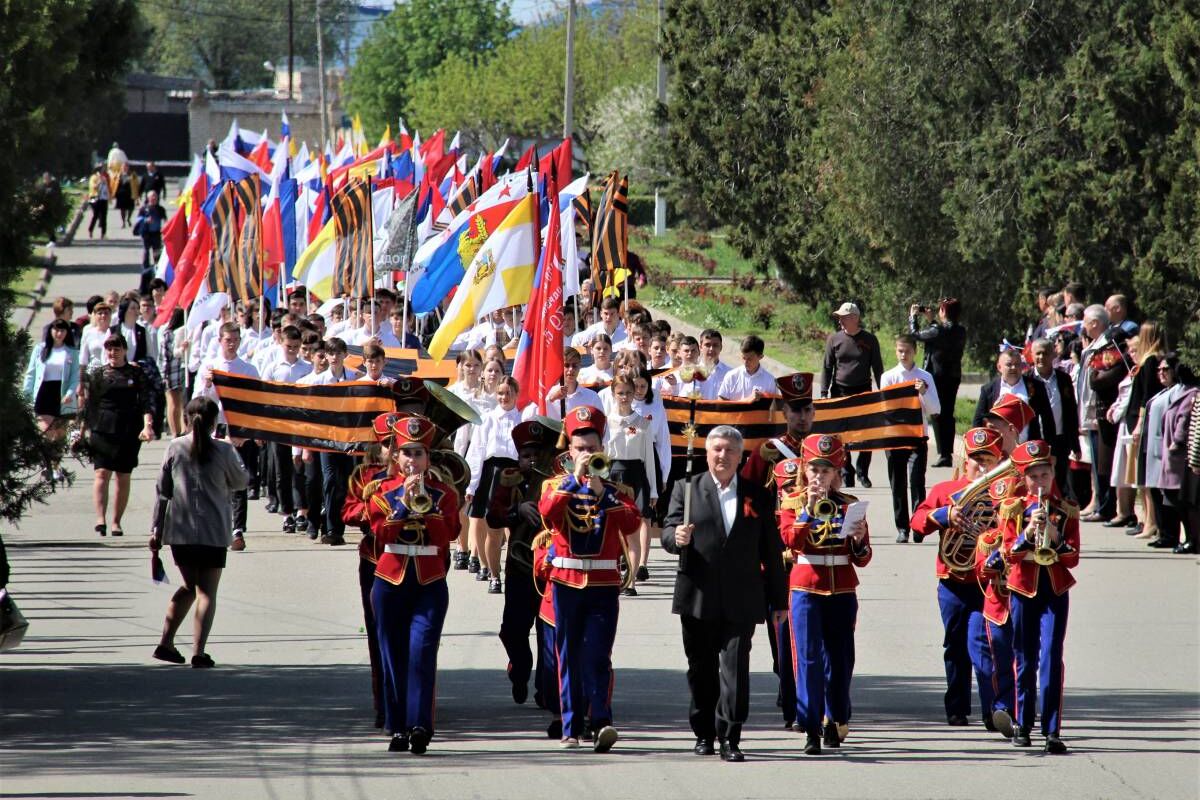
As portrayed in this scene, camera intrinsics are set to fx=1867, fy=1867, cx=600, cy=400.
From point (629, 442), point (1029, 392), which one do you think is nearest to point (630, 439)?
point (629, 442)

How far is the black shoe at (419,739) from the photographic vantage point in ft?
30.1

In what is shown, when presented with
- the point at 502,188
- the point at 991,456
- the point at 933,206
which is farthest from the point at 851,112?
the point at 991,456

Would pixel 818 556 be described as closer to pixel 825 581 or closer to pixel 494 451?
pixel 825 581

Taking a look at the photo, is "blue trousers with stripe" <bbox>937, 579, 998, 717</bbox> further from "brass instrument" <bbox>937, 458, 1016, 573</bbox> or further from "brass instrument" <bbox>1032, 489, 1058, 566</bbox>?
"brass instrument" <bbox>1032, 489, 1058, 566</bbox>

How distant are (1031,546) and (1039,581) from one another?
0.60 ft

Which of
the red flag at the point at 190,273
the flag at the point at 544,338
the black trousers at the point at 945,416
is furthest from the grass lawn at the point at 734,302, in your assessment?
the flag at the point at 544,338

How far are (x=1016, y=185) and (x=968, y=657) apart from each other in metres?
16.5

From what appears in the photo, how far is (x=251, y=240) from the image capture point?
2398 centimetres

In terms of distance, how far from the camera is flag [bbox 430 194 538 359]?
17938 millimetres

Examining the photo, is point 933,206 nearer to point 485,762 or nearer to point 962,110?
point 962,110

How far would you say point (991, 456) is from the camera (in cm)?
970

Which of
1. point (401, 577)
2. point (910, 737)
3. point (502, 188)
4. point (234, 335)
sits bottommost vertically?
point (910, 737)

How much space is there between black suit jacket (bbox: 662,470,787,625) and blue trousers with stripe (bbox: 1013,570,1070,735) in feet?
3.96

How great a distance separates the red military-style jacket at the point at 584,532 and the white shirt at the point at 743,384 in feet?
23.4
